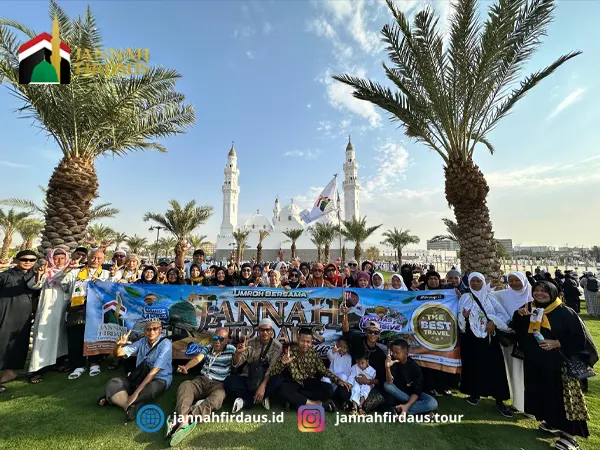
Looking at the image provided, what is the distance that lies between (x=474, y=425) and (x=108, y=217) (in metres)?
19.8

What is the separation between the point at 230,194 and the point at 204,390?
176ft

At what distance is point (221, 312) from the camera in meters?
4.67

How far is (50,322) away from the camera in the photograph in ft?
14.1

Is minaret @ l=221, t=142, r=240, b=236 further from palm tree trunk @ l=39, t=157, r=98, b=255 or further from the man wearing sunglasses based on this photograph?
the man wearing sunglasses

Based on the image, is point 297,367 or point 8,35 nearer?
point 297,367

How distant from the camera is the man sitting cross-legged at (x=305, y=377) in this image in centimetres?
360

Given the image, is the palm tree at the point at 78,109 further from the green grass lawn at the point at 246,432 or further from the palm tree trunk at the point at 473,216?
the palm tree trunk at the point at 473,216

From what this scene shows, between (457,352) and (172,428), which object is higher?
(457,352)

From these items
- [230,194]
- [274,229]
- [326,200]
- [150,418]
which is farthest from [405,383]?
[274,229]

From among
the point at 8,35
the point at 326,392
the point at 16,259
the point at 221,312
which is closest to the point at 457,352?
the point at 326,392

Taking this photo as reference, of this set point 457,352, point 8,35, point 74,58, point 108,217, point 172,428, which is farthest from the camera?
point 108,217

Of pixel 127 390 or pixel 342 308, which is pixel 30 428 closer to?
pixel 127 390

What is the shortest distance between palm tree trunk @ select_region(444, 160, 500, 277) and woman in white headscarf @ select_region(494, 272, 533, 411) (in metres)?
3.82

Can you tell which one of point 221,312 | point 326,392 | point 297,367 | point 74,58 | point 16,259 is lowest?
point 326,392
